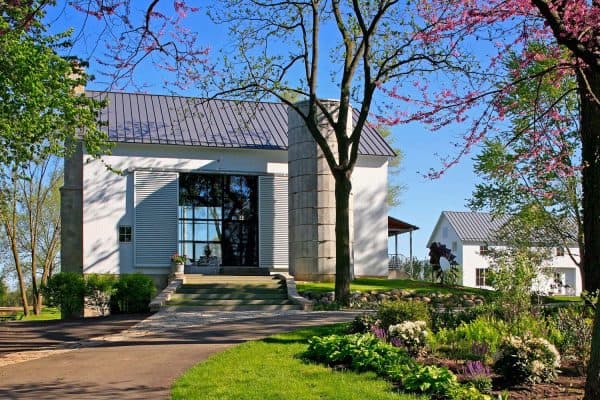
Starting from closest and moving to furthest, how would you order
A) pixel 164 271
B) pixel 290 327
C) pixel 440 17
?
pixel 440 17, pixel 290 327, pixel 164 271

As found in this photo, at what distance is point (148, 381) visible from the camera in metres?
9.04

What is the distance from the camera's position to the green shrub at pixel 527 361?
783 centimetres

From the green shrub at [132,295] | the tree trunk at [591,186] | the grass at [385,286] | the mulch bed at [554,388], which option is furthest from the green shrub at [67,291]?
the mulch bed at [554,388]

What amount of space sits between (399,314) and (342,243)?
8.61 metres

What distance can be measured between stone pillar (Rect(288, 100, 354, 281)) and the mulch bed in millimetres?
15500

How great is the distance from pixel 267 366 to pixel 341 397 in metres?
2.18

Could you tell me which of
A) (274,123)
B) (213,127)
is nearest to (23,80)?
(213,127)

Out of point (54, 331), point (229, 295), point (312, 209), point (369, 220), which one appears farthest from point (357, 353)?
point (369, 220)

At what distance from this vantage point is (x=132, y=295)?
20.6 m

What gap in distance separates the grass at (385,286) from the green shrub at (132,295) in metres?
4.69

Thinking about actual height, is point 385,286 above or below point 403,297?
above

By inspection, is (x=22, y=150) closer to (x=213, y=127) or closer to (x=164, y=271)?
(x=164, y=271)

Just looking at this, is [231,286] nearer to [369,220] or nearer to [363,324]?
[369,220]

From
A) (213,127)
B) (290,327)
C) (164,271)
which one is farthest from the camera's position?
(213,127)
